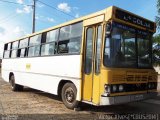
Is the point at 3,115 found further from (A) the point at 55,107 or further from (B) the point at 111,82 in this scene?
(B) the point at 111,82

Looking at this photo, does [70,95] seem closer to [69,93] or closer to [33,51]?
[69,93]

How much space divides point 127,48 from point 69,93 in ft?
8.78

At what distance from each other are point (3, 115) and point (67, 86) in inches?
95.5

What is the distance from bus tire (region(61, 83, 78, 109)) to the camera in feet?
30.8

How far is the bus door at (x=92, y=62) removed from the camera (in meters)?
8.23

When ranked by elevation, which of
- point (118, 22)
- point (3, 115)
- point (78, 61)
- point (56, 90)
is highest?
point (118, 22)

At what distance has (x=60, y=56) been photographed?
10.2 m

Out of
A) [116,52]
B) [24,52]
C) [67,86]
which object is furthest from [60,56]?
[24,52]

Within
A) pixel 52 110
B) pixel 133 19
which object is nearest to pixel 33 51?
pixel 52 110

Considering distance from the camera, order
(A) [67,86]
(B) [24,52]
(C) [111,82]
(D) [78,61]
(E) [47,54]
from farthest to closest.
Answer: (B) [24,52] → (E) [47,54] → (A) [67,86] → (D) [78,61] → (C) [111,82]

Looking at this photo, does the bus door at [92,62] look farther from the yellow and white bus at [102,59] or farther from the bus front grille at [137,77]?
the bus front grille at [137,77]

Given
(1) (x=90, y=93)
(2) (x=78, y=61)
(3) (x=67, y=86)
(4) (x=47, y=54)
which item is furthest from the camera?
(4) (x=47, y=54)

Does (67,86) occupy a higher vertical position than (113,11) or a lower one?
lower

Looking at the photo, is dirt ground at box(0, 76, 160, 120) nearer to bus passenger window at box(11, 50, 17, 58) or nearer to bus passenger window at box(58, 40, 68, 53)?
bus passenger window at box(58, 40, 68, 53)
